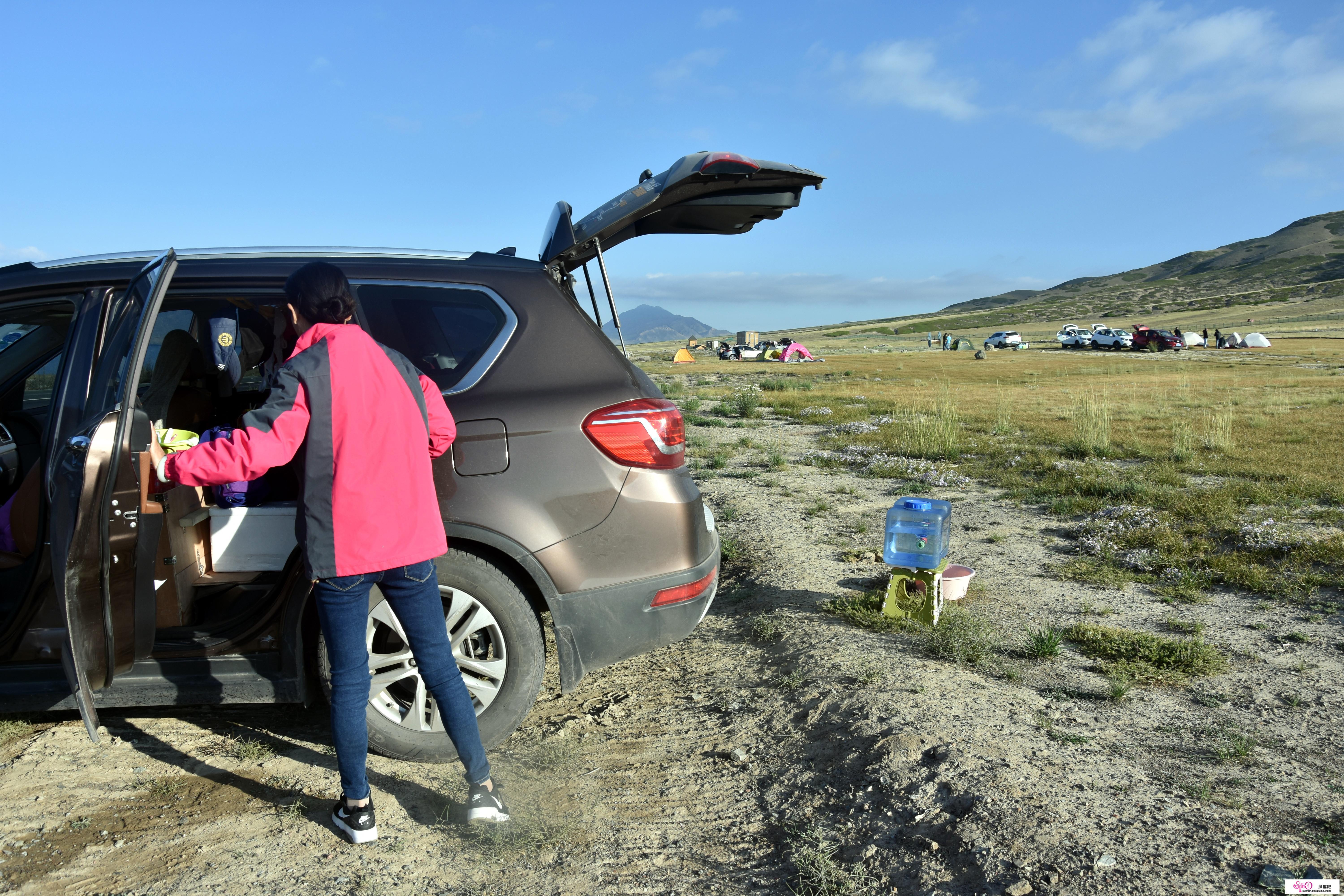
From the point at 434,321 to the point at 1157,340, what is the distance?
62522 millimetres

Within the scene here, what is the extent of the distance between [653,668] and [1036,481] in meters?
6.53

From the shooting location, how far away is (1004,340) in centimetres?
6781

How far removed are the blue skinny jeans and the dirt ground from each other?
0.31 m

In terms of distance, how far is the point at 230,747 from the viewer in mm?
3650

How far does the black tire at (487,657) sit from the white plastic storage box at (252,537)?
0.48 metres

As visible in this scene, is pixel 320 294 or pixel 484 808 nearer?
pixel 320 294

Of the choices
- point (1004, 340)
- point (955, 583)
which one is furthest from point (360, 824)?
point (1004, 340)

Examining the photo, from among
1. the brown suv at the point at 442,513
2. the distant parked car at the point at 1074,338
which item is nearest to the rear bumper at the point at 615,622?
the brown suv at the point at 442,513

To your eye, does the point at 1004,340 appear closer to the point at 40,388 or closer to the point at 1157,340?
the point at 1157,340

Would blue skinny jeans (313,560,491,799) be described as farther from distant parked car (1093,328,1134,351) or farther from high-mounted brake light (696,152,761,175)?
distant parked car (1093,328,1134,351)

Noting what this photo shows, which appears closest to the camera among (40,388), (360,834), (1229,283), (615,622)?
(360,834)

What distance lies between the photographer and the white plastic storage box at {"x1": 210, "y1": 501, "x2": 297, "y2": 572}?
3.46 metres

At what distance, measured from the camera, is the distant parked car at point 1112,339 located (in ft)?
193

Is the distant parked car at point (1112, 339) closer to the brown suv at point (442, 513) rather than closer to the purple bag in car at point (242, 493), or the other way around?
the brown suv at point (442, 513)
